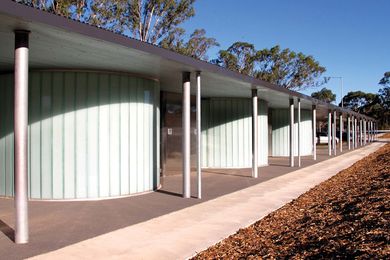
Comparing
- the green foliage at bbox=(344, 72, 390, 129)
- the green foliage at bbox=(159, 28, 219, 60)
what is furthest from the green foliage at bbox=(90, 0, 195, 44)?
the green foliage at bbox=(344, 72, 390, 129)

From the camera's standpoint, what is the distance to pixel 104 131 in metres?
9.91

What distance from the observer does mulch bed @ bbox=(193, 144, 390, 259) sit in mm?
4828

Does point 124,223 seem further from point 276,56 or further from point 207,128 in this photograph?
point 276,56

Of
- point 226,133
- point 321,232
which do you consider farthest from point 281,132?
point 321,232

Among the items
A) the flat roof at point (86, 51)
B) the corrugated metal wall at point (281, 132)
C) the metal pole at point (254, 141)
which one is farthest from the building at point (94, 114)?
the corrugated metal wall at point (281, 132)

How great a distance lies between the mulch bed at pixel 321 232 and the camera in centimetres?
483

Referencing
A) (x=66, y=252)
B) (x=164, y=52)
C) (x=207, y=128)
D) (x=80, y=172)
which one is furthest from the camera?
(x=207, y=128)

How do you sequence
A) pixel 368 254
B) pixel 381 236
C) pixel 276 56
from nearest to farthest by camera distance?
pixel 368 254
pixel 381 236
pixel 276 56

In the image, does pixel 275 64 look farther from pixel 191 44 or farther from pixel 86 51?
pixel 86 51

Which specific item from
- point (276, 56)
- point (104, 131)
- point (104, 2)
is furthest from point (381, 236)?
point (276, 56)

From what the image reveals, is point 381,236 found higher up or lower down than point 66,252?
higher up

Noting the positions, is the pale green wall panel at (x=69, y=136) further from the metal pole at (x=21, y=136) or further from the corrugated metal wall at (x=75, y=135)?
the metal pole at (x=21, y=136)

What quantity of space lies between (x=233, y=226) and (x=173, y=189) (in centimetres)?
448

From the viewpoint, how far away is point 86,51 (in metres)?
7.64
